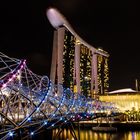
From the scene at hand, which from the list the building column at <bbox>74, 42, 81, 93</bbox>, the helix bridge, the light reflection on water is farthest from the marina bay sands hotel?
the helix bridge

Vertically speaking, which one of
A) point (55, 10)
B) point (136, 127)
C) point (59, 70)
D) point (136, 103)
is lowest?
point (136, 127)

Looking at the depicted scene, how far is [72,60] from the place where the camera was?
321ft

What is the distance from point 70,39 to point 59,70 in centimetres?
1729

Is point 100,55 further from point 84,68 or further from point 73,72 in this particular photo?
point 73,72

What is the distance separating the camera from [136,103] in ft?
274

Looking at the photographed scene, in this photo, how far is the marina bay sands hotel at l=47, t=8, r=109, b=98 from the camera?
290ft

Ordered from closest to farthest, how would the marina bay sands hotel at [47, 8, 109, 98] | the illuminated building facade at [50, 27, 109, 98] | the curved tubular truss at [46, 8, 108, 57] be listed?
the illuminated building facade at [50, 27, 109, 98]
the marina bay sands hotel at [47, 8, 109, 98]
the curved tubular truss at [46, 8, 108, 57]

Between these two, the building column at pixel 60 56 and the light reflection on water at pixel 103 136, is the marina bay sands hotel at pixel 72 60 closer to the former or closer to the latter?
the building column at pixel 60 56

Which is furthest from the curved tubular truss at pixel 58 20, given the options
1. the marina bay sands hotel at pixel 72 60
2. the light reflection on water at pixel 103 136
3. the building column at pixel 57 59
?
the light reflection on water at pixel 103 136

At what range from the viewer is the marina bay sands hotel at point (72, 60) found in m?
88.4

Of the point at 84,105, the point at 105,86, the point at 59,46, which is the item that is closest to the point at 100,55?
the point at 105,86

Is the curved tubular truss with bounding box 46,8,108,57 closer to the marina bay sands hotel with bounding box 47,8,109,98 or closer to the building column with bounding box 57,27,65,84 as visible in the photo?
the marina bay sands hotel with bounding box 47,8,109,98

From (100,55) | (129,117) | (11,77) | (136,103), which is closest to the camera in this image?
(11,77)

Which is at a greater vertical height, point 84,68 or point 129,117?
point 84,68
